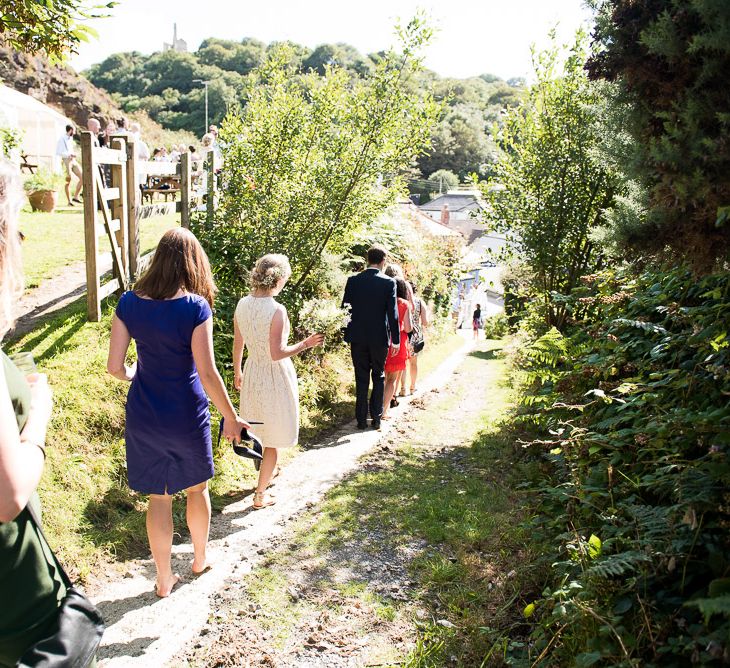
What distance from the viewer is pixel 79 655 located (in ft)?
5.80

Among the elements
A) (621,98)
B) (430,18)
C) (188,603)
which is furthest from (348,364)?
(621,98)

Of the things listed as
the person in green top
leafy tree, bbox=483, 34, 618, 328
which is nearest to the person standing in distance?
leafy tree, bbox=483, 34, 618, 328

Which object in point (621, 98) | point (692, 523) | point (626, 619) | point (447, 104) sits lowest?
point (626, 619)

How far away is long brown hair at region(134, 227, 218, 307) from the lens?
3768mm

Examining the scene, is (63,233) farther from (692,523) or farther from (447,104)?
(692,523)

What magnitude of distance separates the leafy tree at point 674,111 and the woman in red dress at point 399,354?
18.4ft

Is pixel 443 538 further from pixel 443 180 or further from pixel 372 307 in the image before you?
pixel 443 180

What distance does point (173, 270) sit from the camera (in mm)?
3770

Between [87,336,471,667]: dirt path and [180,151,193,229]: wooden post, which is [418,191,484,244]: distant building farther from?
[87,336,471,667]: dirt path

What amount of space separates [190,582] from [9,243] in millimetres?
3071

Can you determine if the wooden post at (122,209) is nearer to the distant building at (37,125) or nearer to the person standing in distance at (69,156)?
the person standing in distance at (69,156)

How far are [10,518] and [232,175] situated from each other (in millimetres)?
7573

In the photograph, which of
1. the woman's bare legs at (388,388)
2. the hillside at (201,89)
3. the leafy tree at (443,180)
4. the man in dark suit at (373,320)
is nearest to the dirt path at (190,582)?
the man in dark suit at (373,320)

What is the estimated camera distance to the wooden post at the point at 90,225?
6.53 m
